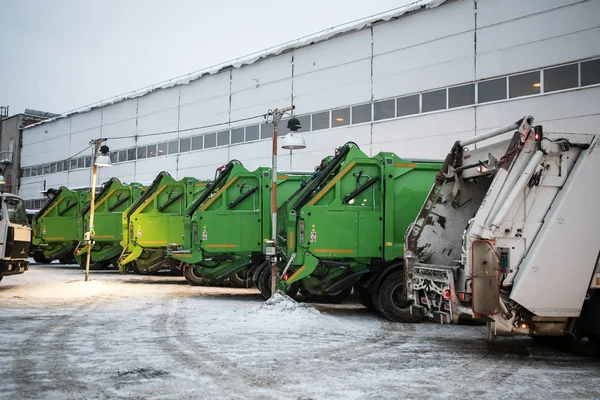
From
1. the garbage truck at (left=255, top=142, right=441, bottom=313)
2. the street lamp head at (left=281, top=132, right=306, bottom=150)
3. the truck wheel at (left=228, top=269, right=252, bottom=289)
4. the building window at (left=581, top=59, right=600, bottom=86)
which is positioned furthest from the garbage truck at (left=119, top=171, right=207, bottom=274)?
the building window at (left=581, top=59, right=600, bottom=86)

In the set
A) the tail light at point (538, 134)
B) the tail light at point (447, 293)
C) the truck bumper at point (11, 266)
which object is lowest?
the truck bumper at point (11, 266)

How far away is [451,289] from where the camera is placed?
711 cm

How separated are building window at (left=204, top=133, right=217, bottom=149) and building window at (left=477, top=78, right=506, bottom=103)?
1257cm

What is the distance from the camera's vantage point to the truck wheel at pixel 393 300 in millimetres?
10133

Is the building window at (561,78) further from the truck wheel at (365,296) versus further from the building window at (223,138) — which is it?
the building window at (223,138)

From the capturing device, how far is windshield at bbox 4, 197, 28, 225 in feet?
44.5

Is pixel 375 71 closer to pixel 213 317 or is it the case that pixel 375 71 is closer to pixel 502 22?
pixel 502 22

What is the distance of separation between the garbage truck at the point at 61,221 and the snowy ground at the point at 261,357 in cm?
1187

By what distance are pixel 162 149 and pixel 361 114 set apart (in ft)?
40.3

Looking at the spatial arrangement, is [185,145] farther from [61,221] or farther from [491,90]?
[491,90]

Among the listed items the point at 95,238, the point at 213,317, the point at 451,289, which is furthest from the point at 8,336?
the point at 95,238

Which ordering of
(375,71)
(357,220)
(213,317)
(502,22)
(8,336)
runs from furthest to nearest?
(375,71), (502,22), (357,220), (213,317), (8,336)

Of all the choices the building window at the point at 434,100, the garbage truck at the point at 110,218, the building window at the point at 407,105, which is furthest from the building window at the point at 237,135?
the building window at the point at 434,100

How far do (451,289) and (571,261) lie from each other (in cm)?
136
